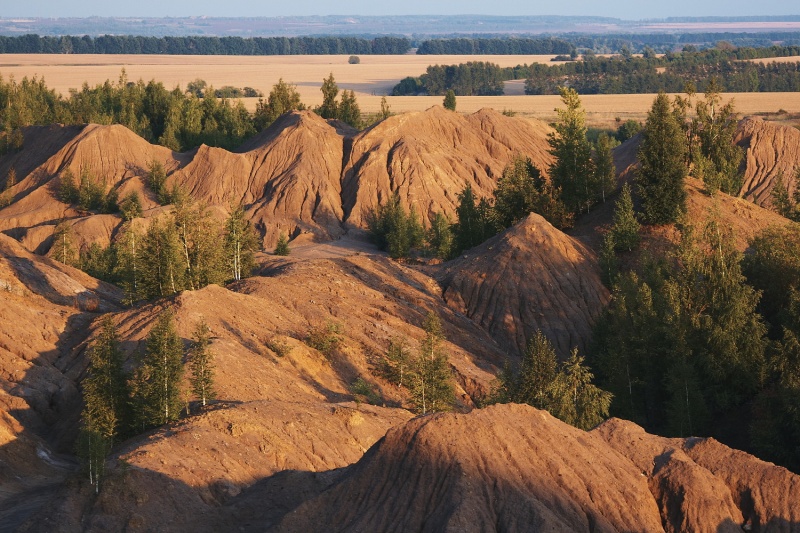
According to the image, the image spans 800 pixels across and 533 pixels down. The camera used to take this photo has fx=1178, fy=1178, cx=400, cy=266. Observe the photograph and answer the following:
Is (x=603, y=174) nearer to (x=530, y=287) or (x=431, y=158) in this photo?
(x=530, y=287)

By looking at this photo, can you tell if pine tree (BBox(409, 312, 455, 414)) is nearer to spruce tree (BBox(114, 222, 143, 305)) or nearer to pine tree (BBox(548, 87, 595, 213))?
spruce tree (BBox(114, 222, 143, 305))

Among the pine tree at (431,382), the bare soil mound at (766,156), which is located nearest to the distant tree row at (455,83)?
the bare soil mound at (766,156)

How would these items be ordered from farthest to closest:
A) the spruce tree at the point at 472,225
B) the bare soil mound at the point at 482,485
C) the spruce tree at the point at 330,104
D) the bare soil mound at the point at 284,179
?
1. the spruce tree at the point at 330,104
2. the bare soil mound at the point at 284,179
3. the spruce tree at the point at 472,225
4. the bare soil mound at the point at 482,485

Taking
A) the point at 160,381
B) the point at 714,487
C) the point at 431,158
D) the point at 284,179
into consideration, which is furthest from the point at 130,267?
the point at 431,158

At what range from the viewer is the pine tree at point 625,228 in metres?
56.6

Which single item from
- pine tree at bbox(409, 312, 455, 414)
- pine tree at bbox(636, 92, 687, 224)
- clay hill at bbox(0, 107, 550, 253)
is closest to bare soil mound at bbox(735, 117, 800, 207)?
clay hill at bbox(0, 107, 550, 253)

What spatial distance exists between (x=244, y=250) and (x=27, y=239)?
89.4ft

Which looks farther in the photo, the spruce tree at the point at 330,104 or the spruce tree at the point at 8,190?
the spruce tree at the point at 330,104

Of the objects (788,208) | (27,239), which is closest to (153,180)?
(27,239)

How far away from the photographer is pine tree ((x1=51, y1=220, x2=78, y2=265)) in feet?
215

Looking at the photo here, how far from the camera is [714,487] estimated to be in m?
29.1

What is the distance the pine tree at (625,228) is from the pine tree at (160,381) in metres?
28.8

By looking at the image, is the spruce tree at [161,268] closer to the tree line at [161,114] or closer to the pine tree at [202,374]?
the pine tree at [202,374]

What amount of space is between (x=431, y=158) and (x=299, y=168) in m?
10.3
